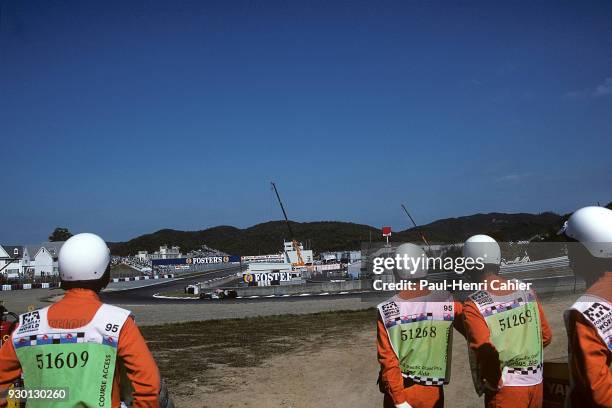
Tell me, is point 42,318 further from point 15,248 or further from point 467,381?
point 15,248

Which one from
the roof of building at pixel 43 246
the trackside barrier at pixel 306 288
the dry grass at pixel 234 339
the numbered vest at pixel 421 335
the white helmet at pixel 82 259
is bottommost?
the trackside barrier at pixel 306 288

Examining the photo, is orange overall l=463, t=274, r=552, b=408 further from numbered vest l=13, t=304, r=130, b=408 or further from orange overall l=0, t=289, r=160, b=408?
numbered vest l=13, t=304, r=130, b=408

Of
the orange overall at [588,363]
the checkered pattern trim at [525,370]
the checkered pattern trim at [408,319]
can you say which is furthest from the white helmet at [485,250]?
the orange overall at [588,363]

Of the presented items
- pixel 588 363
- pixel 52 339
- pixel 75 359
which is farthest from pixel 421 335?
pixel 52 339

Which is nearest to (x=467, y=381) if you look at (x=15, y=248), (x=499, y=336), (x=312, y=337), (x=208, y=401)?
(x=208, y=401)

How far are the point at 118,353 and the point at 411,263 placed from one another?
7.50ft

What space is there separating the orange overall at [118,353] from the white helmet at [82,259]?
0.10m

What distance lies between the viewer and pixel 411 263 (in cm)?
419

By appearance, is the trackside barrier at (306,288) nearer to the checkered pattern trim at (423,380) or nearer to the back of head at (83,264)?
the checkered pattern trim at (423,380)

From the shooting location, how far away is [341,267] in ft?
200

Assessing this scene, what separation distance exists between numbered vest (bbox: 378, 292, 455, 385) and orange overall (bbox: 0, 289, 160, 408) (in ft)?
6.37

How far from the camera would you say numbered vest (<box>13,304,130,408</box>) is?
2.88m

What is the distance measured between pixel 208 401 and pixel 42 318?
6.96 metres

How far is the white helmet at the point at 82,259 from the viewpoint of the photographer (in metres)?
3.11
